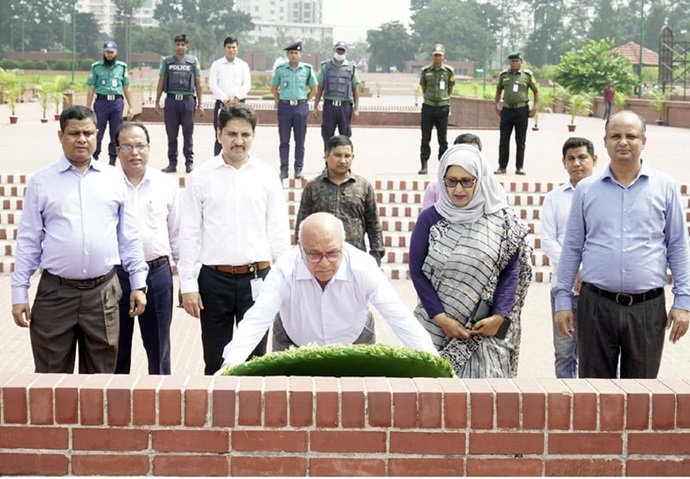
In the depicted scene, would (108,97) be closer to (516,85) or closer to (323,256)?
(516,85)

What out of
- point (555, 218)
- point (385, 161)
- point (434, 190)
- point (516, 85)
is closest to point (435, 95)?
point (516, 85)

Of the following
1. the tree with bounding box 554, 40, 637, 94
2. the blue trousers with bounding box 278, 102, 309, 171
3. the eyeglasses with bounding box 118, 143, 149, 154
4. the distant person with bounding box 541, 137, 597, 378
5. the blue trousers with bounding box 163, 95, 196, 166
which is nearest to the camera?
the eyeglasses with bounding box 118, 143, 149, 154

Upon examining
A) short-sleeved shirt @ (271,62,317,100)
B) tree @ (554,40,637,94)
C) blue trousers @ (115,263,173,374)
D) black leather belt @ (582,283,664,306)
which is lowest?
blue trousers @ (115,263,173,374)

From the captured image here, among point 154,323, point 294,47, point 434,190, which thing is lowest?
point 154,323

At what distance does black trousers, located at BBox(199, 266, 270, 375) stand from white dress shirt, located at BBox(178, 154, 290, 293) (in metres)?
0.07

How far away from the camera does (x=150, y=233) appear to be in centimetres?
580

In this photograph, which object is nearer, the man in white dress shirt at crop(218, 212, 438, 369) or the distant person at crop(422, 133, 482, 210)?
the man in white dress shirt at crop(218, 212, 438, 369)

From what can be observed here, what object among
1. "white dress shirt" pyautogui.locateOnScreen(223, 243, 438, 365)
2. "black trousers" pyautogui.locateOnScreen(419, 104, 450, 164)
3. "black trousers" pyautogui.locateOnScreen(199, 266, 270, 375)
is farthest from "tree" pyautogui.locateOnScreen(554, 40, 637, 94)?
"white dress shirt" pyautogui.locateOnScreen(223, 243, 438, 365)

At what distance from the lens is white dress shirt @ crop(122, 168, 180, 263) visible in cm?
579

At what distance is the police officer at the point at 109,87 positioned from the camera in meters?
13.3

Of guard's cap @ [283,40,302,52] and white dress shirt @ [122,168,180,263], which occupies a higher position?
guard's cap @ [283,40,302,52]

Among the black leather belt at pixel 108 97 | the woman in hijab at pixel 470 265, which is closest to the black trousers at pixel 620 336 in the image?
the woman in hijab at pixel 470 265

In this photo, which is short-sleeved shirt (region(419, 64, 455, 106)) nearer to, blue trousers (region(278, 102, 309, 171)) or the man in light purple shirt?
blue trousers (region(278, 102, 309, 171))

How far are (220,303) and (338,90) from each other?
26.8ft
